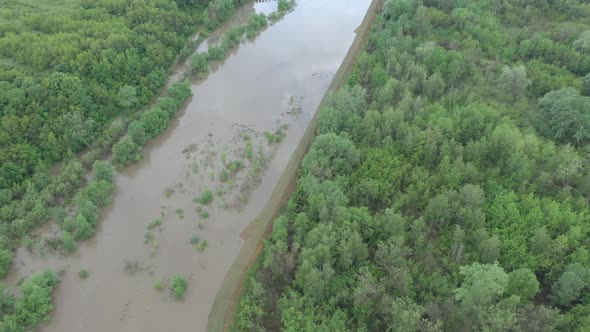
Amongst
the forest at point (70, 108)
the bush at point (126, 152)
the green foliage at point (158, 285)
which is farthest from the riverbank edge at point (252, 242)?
the bush at point (126, 152)

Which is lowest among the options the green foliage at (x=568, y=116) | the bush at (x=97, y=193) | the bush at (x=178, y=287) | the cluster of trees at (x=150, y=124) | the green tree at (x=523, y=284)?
the bush at (x=178, y=287)

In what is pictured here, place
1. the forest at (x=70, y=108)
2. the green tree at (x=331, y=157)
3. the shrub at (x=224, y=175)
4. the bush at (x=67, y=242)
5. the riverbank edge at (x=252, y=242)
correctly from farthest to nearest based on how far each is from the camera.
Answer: the shrub at (x=224, y=175) → the green tree at (x=331, y=157) → the forest at (x=70, y=108) → the bush at (x=67, y=242) → the riverbank edge at (x=252, y=242)

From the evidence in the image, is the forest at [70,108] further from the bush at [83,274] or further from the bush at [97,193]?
the bush at [83,274]

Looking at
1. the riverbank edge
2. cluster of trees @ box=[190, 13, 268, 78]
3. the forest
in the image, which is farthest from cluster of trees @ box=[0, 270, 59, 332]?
cluster of trees @ box=[190, 13, 268, 78]

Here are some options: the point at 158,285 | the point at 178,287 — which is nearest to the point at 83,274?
the point at 158,285

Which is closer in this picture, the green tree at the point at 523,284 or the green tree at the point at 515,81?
the green tree at the point at 523,284
